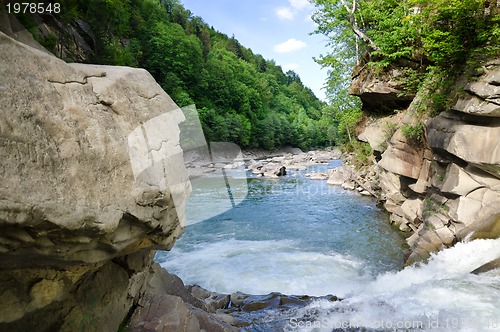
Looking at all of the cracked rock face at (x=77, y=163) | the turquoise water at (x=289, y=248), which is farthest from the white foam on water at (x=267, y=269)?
the cracked rock face at (x=77, y=163)

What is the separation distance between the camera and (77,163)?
7.87 feet

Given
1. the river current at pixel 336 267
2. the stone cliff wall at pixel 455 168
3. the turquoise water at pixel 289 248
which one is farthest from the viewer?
the turquoise water at pixel 289 248

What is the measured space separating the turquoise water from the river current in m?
0.03

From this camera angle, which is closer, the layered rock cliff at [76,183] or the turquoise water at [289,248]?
the layered rock cliff at [76,183]

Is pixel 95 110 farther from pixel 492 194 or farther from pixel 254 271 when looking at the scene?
pixel 492 194

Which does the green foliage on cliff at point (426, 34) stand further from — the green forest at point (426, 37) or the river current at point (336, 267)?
the river current at point (336, 267)

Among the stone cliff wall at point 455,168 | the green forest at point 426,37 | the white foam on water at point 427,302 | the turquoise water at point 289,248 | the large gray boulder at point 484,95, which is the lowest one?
the turquoise water at point 289,248

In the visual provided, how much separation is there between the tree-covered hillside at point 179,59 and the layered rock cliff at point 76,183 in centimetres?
1078

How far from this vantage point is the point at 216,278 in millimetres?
8641

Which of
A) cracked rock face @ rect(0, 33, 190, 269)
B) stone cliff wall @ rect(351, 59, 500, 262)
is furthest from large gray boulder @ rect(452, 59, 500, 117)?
cracked rock face @ rect(0, 33, 190, 269)

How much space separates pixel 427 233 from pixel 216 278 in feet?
20.3

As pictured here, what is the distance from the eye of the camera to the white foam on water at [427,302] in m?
5.41

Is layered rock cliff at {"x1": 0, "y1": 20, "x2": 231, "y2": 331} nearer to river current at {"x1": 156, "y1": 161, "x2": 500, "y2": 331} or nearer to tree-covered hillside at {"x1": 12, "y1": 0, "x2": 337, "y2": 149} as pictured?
river current at {"x1": 156, "y1": 161, "x2": 500, "y2": 331}

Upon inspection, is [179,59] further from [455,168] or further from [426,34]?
[455,168]
